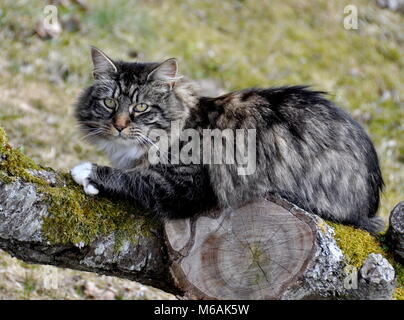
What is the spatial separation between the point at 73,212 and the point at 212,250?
0.68 metres

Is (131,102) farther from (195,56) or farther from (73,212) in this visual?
(195,56)

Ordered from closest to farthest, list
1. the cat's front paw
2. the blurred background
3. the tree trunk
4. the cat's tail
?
the tree trunk
the cat's front paw
the cat's tail
the blurred background

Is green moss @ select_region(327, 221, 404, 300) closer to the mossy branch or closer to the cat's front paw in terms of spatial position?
the mossy branch

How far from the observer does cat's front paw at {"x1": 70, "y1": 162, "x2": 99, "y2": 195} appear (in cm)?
266

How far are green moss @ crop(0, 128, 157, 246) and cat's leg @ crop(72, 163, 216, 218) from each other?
0.20 feet

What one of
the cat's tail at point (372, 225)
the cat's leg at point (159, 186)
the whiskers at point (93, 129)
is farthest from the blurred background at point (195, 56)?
the cat's tail at point (372, 225)

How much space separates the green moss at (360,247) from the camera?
8.27ft

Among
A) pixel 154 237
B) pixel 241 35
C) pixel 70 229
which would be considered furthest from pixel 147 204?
pixel 241 35

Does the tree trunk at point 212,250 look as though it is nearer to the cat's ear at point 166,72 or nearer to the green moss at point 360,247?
the green moss at point 360,247

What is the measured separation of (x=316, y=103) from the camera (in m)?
2.99

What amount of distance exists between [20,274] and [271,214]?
6.39 ft

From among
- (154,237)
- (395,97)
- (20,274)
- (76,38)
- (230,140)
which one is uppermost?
(76,38)

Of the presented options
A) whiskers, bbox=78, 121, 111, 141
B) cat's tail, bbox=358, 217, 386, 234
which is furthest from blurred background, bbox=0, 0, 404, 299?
cat's tail, bbox=358, 217, 386, 234

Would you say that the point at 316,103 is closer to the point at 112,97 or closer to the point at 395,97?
the point at 112,97
